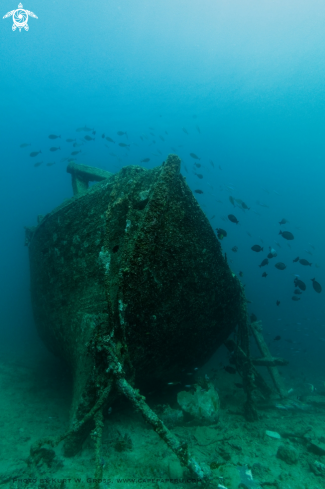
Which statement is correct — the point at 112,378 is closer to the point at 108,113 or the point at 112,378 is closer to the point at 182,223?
the point at 182,223

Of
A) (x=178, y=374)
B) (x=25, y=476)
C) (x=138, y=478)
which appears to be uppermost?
(x=178, y=374)

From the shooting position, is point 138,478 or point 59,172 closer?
point 138,478

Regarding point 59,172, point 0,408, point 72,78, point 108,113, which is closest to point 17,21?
point 72,78

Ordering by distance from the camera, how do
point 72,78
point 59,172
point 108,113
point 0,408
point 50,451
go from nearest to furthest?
point 50,451 → point 0,408 → point 72,78 → point 108,113 → point 59,172

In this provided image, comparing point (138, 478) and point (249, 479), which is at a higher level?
point (138, 478)

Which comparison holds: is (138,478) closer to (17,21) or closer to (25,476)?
(25,476)

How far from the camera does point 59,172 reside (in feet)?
434

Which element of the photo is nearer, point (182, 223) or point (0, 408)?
point (182, 223)

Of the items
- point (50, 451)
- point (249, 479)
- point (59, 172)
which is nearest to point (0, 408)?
point (50, 451)

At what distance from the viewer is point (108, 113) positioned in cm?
9869

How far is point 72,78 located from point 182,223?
112 m

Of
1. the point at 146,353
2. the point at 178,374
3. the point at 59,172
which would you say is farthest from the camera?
the point at 59,172

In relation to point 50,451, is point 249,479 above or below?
below

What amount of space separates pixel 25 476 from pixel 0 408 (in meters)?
2.98
